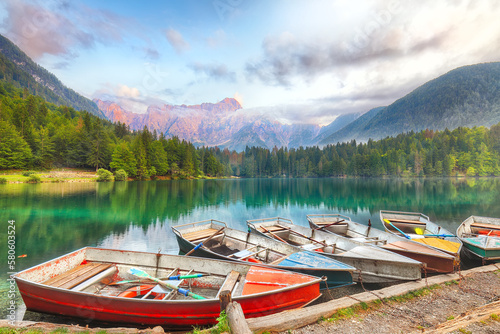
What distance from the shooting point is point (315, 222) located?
19.8 meters

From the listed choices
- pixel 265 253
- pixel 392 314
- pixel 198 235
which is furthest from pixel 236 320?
pixel 198 235

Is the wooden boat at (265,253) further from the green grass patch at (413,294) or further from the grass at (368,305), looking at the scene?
the green grass patch at (413,294)

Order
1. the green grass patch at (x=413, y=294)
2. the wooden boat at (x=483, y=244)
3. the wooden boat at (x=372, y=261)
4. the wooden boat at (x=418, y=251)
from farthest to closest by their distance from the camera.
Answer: the wooden boat at (x=483, y=244) → the wooden boat at (x=418, y=251) → the wooden boat at (x=372, y=261) → the green grass patch at (x=413, y=294)

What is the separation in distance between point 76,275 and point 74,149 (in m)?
100

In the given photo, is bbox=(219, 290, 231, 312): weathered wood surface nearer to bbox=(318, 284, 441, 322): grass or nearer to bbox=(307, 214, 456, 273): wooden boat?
bbox=(318, 284, 441, 322): grass

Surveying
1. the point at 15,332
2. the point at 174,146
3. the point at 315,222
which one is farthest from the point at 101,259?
the point at 174,146

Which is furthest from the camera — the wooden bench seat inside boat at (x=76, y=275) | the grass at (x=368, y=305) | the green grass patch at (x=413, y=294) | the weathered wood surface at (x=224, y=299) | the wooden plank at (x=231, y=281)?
the wooden bench seat inside boat at (x=76, y=275)

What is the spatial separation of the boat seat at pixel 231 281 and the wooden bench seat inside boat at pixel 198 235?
299 inches

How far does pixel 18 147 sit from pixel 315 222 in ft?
299

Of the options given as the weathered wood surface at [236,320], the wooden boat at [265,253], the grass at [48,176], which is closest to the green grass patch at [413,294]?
the wooden boat at [265,253]

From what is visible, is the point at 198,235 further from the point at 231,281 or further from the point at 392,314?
the point at 392,314

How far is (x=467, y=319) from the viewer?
6062 mm

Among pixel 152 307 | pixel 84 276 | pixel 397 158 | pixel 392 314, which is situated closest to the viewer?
pixel 152 307

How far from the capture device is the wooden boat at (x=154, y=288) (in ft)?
21.7
